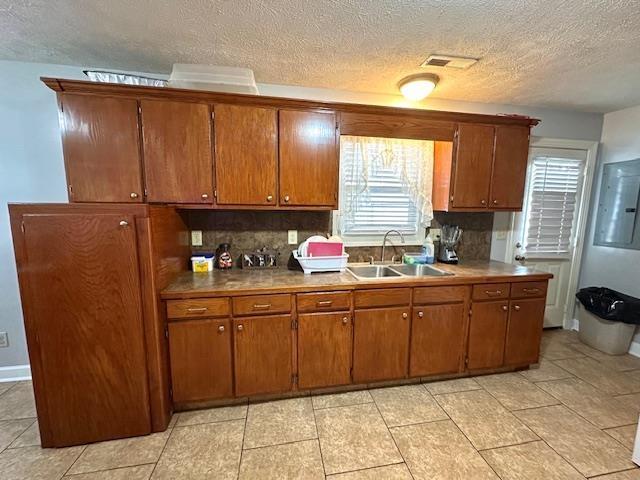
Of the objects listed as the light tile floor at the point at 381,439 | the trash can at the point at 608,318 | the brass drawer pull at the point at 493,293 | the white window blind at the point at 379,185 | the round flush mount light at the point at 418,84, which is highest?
the round flush mount light at the point at 418,84

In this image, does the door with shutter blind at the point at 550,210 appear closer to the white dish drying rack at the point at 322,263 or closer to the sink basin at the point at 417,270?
the sink basin at the point at 417,270

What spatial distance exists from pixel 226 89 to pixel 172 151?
1.96 feet

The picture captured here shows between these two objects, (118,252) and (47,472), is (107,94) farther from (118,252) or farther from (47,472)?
(47,472)

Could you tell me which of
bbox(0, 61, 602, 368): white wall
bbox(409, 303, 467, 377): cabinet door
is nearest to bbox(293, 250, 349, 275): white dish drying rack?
bbox(409, 303, 467, 377): cabinet door

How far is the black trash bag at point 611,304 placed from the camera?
106 inches

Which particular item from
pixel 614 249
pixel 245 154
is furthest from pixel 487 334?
pixel 245 154

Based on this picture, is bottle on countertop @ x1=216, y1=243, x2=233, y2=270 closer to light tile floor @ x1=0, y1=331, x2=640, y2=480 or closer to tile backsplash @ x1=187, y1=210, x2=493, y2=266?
tile backsplash @ x1=187, y1=210, x2=493, y2=266

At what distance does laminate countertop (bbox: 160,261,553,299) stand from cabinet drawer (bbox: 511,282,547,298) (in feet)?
0.16

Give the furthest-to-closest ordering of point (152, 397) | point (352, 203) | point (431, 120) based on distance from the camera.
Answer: point (352, 203), point (431, 120), point (152, 397)

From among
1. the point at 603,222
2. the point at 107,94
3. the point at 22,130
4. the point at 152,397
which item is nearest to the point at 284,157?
the point at 107,94

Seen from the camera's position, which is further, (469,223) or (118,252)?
(469,223)

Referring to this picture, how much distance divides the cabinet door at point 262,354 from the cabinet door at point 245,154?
89 centimetres

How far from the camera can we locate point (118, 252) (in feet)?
5.41

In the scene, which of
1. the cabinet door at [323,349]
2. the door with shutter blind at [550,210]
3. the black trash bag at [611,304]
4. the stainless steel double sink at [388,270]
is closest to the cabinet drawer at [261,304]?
the cabinet door at [323,349]
